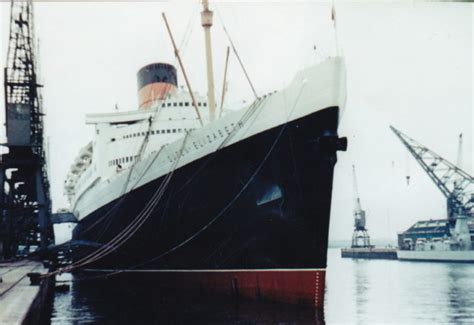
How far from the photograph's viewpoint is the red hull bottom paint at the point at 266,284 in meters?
10.5

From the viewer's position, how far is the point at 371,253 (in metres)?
58.0

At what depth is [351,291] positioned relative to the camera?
19.2m

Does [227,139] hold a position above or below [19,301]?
above

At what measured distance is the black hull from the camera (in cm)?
1074

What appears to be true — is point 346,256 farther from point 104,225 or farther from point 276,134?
point 276,134

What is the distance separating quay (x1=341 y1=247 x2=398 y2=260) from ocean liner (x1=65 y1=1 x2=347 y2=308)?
45.0 m

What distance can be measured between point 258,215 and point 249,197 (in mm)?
529

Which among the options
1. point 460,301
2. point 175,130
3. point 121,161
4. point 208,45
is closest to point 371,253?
point 460,301

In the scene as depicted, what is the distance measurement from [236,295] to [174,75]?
1309 centimetres

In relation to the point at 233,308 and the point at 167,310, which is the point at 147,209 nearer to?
the point at 167,310

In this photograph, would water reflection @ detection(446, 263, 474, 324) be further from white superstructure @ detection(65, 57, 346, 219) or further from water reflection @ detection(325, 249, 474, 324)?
white superstructure @ detection(65, 57, 346, 219)

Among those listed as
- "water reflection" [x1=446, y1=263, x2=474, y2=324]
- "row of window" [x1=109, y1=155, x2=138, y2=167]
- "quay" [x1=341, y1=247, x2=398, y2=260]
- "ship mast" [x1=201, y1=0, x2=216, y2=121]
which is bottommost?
"quay" [x1=341, y1=247, x2=398, y2=260]

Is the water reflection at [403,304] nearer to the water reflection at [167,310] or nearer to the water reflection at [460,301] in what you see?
the water reflection at [460,301]

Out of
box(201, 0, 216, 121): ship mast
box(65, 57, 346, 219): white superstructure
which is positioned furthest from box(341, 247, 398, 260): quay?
box(201, 0, 216, 121): ship mast
